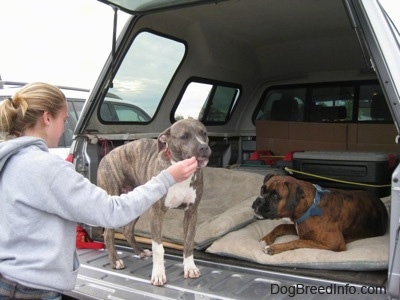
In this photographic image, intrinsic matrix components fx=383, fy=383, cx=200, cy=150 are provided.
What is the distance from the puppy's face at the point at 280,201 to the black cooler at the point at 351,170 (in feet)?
5.62

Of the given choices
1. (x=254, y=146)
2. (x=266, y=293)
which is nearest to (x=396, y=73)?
(x=266, y=293)

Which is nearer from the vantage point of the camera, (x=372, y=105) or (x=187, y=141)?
(x=187, y=141)

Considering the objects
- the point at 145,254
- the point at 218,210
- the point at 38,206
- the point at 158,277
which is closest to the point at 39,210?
the point at 38,206

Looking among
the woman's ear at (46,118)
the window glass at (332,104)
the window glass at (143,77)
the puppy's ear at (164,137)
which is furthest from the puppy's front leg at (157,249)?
the window glass at (332,104)

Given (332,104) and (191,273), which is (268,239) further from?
(332,104)

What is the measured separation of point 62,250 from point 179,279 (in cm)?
122

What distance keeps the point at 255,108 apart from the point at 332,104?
1469 millimetres

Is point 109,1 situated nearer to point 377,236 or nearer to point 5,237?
point 5,237

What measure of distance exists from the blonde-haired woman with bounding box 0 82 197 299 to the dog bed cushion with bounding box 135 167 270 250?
182 cm

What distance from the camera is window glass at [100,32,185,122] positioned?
432 centimetres

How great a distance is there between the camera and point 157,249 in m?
3.00

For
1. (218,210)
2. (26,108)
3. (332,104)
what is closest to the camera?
(26,108)

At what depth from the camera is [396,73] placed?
2510 mm

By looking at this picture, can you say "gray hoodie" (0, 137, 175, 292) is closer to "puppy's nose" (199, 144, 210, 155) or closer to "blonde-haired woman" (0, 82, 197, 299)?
"blonde-haired woman" (0, 82, 197, 299)
